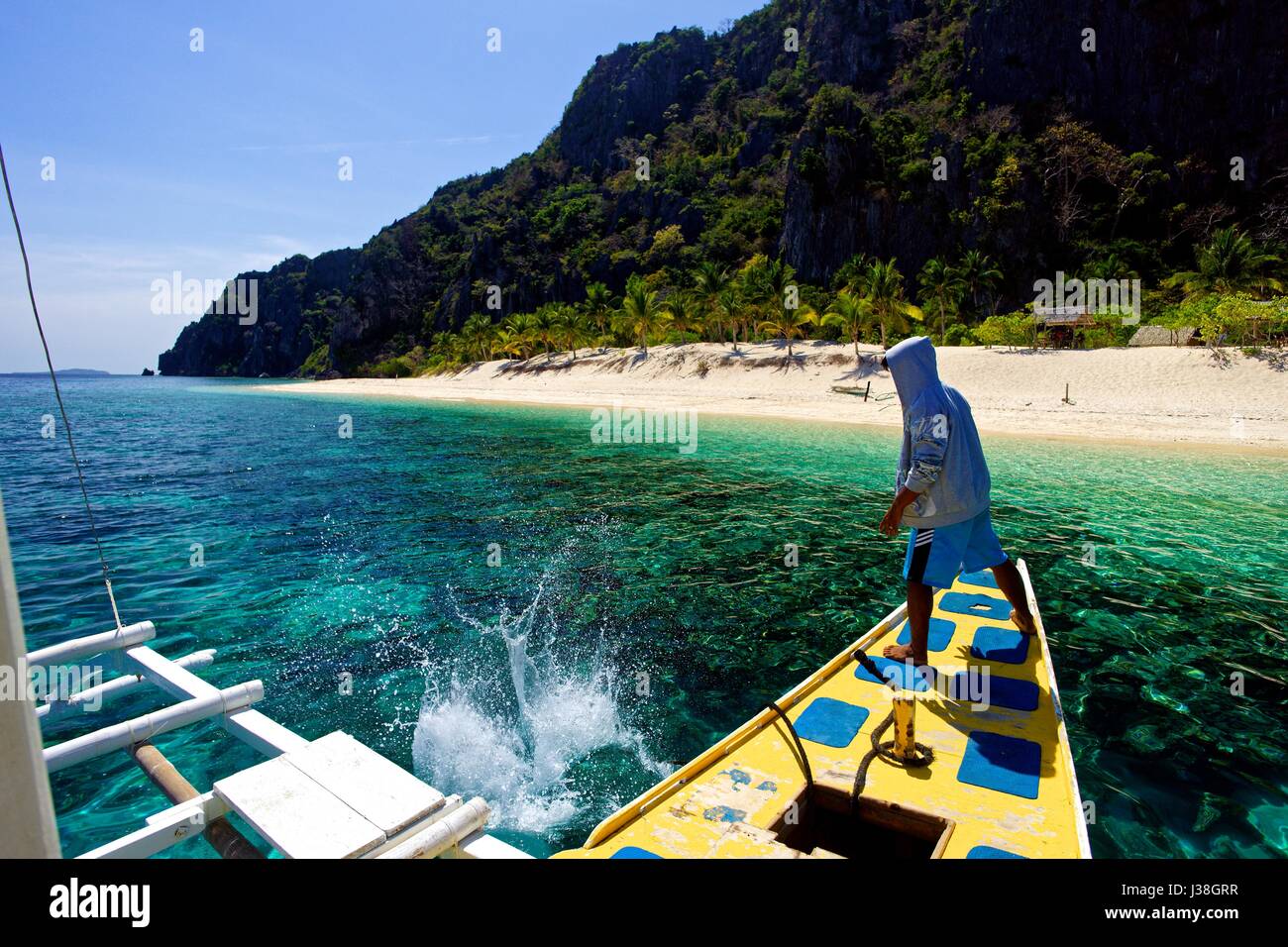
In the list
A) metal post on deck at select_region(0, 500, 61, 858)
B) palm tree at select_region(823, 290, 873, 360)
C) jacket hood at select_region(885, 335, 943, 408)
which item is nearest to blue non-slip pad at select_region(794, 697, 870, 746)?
jacket hood at select_region(885, 335, 943, 408)

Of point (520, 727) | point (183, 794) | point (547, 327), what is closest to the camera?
point (183, 794)

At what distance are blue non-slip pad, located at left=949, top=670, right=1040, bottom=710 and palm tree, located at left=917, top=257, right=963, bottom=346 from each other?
57125 mm

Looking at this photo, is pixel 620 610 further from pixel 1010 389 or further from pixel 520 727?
pixel 1010 389

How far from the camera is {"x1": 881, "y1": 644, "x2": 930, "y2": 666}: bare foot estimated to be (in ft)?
20.5

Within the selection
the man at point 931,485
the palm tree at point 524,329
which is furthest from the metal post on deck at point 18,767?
the palm tree at point 524,329

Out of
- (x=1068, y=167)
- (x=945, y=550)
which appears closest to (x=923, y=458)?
(x=945, y=550)

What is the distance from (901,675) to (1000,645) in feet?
4.76

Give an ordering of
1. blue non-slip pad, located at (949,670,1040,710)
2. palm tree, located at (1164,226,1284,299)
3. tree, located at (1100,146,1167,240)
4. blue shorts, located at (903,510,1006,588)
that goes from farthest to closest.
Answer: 1. tree, located at (1100,146,1167,240)
2. palm tree, located at (1164,226,1284,299)
3. blue shorts, located at (903,510,1006,588)
4. blue non-slip pad, located at (949,670,1040,710)

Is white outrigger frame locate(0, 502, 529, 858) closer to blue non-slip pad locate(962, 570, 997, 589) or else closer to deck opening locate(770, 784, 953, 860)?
deck opening locate(770, 784, 953, 860)

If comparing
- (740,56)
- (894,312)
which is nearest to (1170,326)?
(894,312)

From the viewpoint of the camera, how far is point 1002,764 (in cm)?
466

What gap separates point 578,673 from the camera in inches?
326

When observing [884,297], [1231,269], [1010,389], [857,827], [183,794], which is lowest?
[857,827]

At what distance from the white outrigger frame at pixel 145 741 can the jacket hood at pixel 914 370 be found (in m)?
4.95
